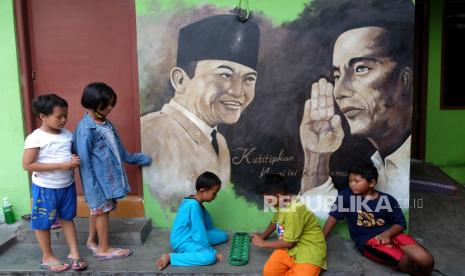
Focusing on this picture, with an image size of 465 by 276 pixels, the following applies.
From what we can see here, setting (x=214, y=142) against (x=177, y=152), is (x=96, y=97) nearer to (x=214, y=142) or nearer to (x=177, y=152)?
(x=177, y=152)

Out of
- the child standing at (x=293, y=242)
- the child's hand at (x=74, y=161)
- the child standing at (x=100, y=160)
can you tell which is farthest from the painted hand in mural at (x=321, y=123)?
the child's hand at (x=74, y=161)

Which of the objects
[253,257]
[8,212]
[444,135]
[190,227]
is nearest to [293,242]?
[253,257]

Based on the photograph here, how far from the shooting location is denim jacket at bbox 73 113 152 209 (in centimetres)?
323

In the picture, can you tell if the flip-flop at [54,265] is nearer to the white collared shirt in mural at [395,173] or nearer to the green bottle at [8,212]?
the green bottle at [8,212]

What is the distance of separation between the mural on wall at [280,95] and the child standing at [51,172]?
79cm

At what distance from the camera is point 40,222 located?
3.14 m

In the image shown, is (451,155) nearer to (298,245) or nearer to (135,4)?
Result: (298,245)

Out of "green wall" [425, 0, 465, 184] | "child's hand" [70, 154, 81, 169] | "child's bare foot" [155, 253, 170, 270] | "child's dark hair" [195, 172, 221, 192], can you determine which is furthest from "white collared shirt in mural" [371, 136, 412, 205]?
"green wall" [425, 0, 465, 184]

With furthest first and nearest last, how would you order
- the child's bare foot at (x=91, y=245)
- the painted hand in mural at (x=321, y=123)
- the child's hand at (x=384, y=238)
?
1. the painted hand in mural at (x=321, y=123)
2. the child's bare foot at (x=91, y=245)
3. the child's hand at (x=384, y=238)

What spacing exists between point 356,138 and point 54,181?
98.2 inches

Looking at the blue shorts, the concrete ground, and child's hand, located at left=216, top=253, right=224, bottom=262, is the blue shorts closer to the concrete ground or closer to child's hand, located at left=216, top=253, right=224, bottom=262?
the concrete ground

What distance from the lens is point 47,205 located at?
3.14 m

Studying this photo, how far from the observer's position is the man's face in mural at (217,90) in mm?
3684

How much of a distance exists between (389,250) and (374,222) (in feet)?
0.82
